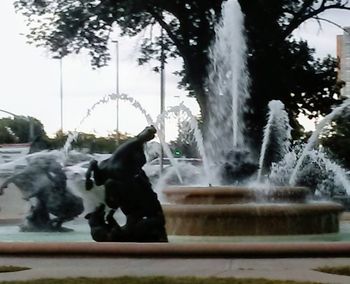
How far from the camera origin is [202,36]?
3016 centimetres

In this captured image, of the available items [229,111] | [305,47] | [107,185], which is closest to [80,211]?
[107,185]

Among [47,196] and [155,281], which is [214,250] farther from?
[47,196]

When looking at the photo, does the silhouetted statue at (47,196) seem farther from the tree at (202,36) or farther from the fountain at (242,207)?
the tree at (202,36)

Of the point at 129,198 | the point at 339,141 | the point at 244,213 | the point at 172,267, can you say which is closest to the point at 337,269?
the point at 172,267

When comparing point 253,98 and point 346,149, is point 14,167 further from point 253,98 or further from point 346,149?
point 346,149

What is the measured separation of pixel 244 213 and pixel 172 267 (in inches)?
154

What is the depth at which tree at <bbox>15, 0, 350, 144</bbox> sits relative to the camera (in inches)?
1196

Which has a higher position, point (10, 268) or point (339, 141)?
point (339, 141)

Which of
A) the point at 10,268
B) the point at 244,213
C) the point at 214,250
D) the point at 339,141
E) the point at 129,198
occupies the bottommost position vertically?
the point at 10,268

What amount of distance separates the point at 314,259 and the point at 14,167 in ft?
42.9

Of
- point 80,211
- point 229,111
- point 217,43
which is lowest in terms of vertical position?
point 80,211

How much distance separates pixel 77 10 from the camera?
103 ft

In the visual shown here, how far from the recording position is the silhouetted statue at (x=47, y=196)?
57.7 ft

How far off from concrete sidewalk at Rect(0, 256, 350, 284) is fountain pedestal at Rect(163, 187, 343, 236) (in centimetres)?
333
